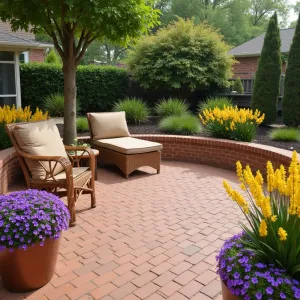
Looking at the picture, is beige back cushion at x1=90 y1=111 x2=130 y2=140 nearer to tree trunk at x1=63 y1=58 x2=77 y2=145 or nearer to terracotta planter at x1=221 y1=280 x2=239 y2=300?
tree trunk at x1=63 y1=58 x2=77 y2=145

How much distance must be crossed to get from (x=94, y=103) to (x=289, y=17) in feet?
131

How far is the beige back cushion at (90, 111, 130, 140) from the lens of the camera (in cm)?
630

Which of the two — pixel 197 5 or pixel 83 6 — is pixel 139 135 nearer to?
pixel 83 6

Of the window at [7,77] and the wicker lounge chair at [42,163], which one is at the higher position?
the window at [7,77]

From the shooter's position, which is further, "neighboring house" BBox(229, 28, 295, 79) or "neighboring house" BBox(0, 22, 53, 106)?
"neighboring house" BBox(229, 28, 295, 79)

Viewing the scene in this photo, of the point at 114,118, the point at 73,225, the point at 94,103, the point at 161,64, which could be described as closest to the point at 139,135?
the point at 114,118

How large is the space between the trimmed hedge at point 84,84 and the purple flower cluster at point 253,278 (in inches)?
426

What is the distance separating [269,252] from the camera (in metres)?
1.95

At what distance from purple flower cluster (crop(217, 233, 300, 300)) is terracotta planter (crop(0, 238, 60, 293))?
1.35 meters

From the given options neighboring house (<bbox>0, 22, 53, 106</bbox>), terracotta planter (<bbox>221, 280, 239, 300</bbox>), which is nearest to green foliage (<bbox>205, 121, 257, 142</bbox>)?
terracotta planter (<bbox>221, 280, 239, 300</bbox>)

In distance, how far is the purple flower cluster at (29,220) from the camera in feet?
7.57

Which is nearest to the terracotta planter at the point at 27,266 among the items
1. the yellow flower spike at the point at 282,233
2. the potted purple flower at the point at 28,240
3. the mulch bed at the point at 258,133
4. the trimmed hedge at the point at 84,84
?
the potted purple flower at the point at 28,240

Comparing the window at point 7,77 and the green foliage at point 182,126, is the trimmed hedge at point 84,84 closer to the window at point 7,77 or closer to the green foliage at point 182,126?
the window at point 7,77

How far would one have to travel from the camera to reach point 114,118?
21.2 feet
